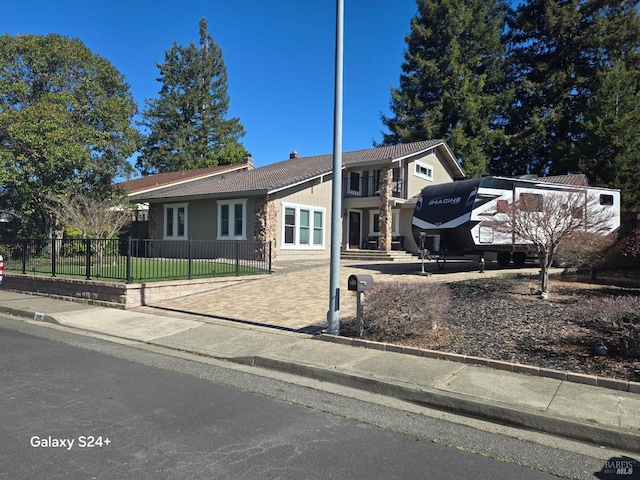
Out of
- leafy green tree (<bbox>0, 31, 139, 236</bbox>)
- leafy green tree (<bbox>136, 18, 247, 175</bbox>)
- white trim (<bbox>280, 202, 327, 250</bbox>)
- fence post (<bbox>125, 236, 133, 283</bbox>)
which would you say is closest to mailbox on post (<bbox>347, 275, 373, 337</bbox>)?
fence post (<bbox>125, 236, 133, 283</bbox>)

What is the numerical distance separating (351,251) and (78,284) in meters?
13.3

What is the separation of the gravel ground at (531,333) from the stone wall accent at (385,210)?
12.1 m

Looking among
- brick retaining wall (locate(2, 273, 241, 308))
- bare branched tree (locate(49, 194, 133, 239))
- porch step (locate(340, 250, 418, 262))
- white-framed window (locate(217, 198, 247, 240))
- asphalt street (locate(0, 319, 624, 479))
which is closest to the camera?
asphalt street (locate(0, 319, 624, 479))

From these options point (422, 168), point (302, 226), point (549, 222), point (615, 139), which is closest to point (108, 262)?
point (302, 226)

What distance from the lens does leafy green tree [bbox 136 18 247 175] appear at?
47500mm

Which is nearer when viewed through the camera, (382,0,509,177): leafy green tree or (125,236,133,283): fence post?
(125,236,133,283): fence post

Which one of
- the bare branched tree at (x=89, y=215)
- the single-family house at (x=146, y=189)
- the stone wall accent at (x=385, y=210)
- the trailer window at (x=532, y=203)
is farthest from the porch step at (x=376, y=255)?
the single-family house at (x=146, y=189)

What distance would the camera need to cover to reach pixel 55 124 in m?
17.4

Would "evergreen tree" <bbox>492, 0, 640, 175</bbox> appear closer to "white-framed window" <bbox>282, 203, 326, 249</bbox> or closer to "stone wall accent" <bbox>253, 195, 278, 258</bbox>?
"white-framed window" <bbox>282, 203, 326, 249</bbox>

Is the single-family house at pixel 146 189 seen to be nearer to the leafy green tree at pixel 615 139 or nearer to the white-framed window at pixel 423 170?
the white-framed window at pixel 423 170

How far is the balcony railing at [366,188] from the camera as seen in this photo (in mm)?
23984

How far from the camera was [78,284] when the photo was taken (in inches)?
500

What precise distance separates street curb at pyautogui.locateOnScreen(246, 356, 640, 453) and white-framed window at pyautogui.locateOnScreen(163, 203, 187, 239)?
17.4 m

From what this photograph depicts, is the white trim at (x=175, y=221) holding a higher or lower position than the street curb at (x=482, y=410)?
higher
